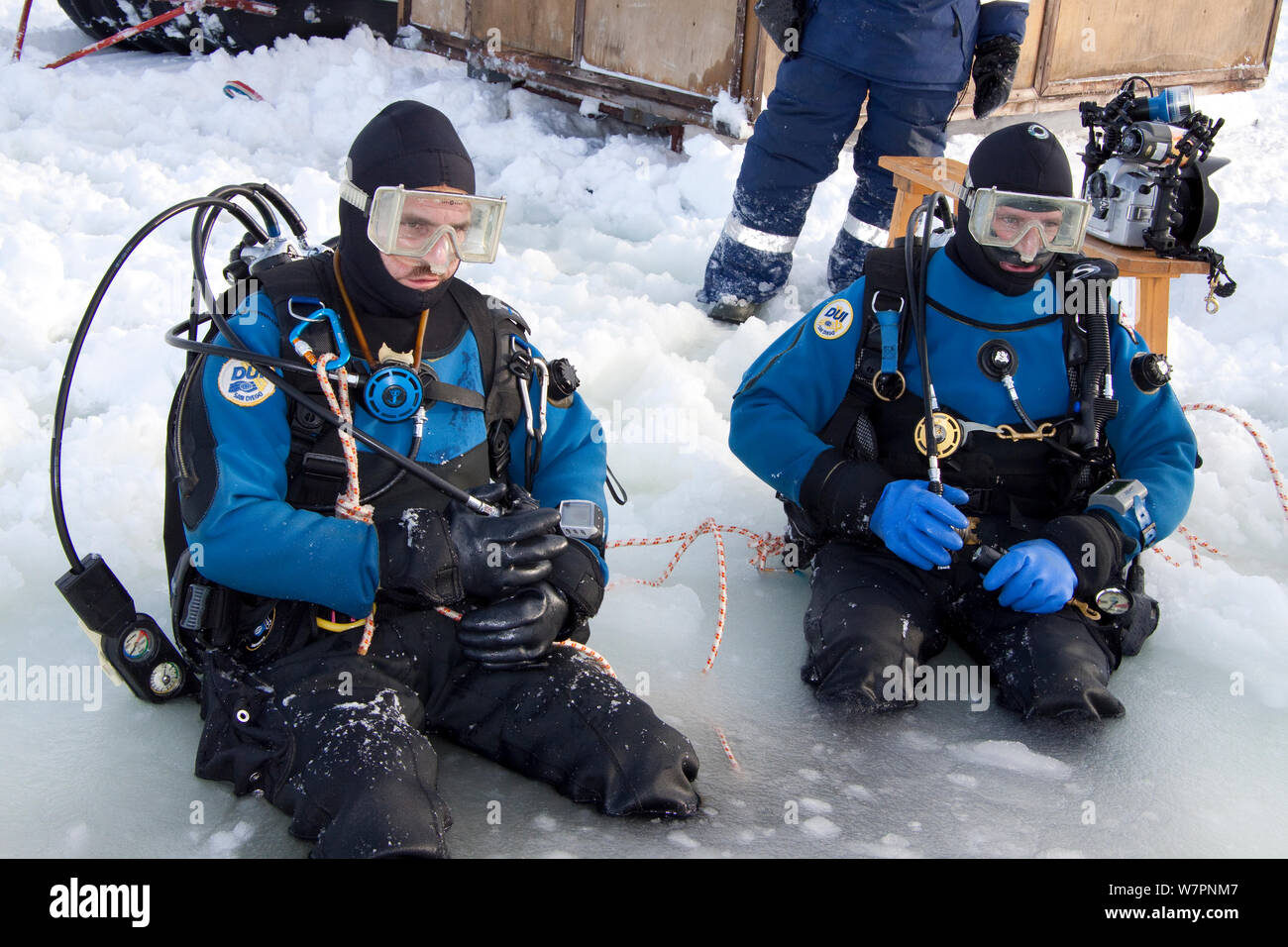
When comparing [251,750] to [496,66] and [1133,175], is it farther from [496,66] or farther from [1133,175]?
[496,66]

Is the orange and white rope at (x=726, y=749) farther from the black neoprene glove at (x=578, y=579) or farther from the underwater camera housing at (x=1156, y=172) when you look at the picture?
the underwater camera housing at (x=1156, y=172)

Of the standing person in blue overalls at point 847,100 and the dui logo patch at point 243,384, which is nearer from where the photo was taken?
the dui logo patch at point 243,384

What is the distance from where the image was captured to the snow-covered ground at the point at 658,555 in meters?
2.13

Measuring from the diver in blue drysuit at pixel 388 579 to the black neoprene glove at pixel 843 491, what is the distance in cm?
60

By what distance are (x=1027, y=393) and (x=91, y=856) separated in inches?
83.6

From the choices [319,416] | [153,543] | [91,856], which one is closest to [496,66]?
[153,543]

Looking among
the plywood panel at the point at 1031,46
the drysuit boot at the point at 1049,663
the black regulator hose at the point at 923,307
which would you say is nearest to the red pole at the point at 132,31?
the plywood panel at the point at 1031,46

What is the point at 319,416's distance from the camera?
83.4 inches

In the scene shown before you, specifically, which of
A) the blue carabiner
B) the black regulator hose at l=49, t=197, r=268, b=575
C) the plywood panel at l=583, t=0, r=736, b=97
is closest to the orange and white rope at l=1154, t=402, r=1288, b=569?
the blue carabiner

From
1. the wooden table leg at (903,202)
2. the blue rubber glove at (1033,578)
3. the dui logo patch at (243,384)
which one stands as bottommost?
the blue rubber glove at (1033,578)

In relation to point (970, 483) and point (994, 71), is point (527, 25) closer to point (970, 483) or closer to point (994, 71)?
point (994, 71)

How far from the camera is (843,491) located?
2631 millimetres

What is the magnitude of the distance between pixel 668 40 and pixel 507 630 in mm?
4911

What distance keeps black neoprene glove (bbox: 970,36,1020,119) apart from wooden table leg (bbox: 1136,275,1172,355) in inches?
45.0
